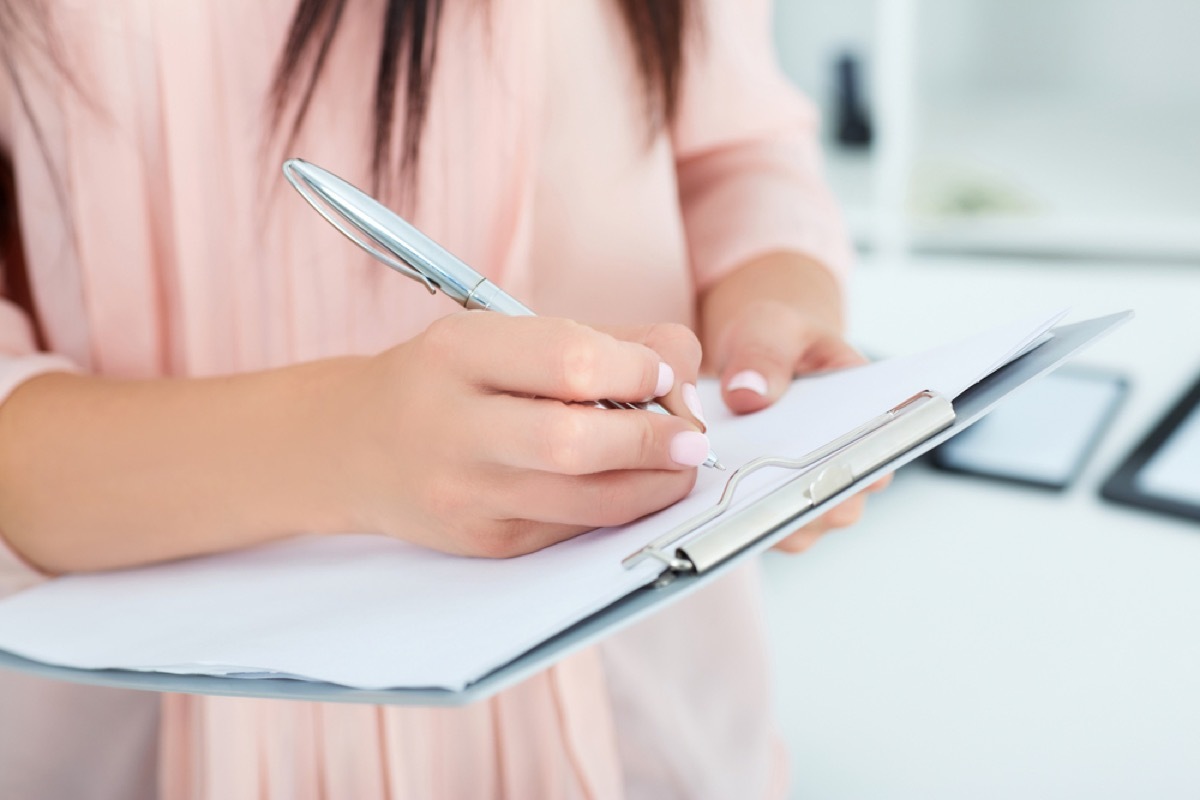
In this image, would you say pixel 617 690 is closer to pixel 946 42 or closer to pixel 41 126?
pixel 41 126

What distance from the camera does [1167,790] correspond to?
46 centimetres

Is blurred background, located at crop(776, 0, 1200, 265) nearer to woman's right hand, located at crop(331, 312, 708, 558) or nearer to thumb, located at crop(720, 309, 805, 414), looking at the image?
thumb, located at crop(720, 309, 805, 414)

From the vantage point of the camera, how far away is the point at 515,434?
0.27 m

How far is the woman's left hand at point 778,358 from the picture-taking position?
1.28 ft

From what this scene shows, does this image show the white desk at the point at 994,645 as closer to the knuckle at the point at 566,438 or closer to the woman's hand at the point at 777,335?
the woman's hand at the point at 777,335

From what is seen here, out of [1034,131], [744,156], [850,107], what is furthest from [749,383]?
[850,107]

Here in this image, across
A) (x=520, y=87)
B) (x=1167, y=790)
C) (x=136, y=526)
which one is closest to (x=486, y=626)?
(x=136, y=526)

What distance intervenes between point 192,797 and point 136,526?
148 millimetres

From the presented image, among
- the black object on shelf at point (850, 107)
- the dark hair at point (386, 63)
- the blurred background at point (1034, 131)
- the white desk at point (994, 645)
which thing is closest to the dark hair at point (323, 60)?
the dark hair at point (386, 63)

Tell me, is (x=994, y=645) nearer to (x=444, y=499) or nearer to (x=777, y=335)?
(x=777, y=335)

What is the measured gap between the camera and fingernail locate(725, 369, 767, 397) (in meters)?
0.39

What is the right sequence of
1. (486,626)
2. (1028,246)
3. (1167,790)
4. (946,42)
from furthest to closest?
(946,42), (1028,246), (1167,790), (486,626)

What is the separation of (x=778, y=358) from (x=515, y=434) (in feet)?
0.56

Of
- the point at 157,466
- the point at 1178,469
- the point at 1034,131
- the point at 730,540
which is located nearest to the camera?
the point at 730,540
